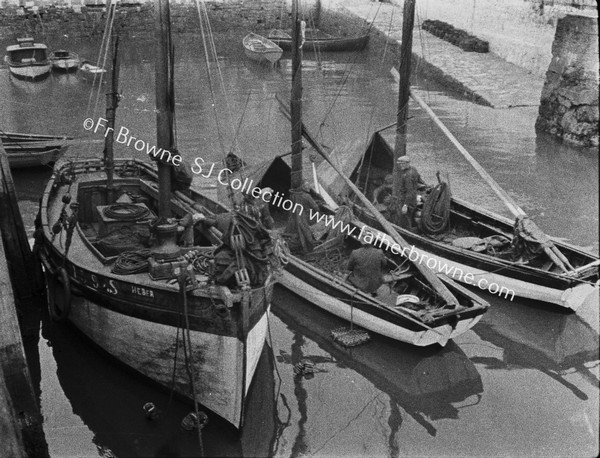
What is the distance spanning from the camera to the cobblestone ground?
26.9 metres

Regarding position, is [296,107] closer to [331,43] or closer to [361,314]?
[361,314]

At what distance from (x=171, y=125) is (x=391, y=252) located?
493 centimetres

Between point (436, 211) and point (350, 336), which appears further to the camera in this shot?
point (436, 211)

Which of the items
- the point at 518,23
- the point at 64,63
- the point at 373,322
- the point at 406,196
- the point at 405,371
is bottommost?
the point at 64,63

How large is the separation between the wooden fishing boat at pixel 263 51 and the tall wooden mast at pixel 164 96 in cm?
2553

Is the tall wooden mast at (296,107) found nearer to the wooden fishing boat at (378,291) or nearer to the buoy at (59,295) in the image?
the wooden fishing boat at (378,291)

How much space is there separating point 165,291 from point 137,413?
2.03 m

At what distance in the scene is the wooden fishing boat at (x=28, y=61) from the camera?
3130 cm

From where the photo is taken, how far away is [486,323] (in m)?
12.4

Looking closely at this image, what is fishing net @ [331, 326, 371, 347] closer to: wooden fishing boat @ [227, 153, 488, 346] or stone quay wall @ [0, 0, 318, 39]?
wooden fishing boat @ [227, 153, 488, 346]

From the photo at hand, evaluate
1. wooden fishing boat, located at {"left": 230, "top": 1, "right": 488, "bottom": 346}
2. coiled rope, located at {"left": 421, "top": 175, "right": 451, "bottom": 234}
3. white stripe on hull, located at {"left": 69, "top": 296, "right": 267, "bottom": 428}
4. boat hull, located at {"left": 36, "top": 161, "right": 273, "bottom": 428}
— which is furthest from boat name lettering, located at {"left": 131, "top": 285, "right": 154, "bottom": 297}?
coiled rope, located at {"left": 421, "top": 175, "right": 451, "bottom": 234}

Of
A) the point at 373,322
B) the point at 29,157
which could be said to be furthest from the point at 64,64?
the point at 373,322

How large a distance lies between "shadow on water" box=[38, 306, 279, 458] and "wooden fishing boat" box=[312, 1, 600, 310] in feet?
13.9

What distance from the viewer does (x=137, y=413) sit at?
966 cm
